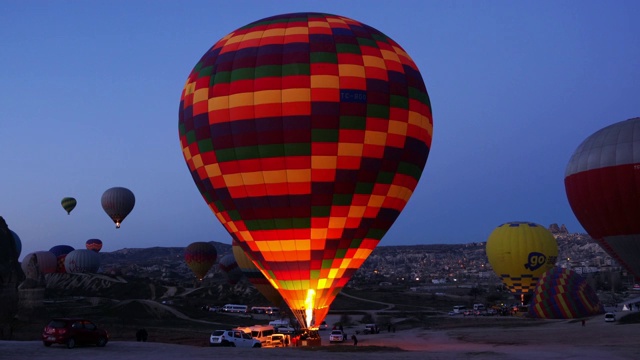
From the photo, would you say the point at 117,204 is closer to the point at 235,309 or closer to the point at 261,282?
the point at 235,309

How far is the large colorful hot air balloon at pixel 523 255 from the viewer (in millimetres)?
64812

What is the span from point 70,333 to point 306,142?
36.5ft

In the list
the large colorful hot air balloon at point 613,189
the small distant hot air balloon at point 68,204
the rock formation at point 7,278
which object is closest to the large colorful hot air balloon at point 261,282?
the rock formation at point 7,278

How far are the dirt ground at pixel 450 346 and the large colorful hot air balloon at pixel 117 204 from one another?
4166 centimetres

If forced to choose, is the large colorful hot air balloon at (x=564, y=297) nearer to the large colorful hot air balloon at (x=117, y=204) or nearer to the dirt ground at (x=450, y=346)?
the dirt ground at (x=450, y=346)

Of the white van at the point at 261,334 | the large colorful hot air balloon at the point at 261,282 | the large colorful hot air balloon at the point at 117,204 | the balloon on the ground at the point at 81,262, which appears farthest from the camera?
the balloon on the ground at the point at 81,262

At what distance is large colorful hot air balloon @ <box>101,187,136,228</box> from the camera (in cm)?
9469

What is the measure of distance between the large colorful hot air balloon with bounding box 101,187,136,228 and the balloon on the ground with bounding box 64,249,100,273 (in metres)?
15.0

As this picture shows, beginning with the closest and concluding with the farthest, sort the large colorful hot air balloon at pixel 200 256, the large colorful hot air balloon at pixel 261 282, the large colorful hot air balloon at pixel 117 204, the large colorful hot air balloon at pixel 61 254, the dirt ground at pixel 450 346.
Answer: the dirt ground at pixel 450 346 < the large colorful hot air balloon at pixel 261 282 < the large colorful hot air balloon at pixel 117 204 < the large colorful hot air balloon at pixel 200 256 < the large colorful hot air balloon at pixel 61 254

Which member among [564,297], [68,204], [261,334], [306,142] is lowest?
[261,334]

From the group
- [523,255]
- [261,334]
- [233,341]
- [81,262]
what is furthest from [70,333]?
[81,262]

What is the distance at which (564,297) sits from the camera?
55031 millimetres

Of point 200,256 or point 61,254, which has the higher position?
point 61,254

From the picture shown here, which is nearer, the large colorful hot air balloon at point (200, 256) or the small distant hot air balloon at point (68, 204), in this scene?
the large colorful hot air balloon at point (200, 256)
